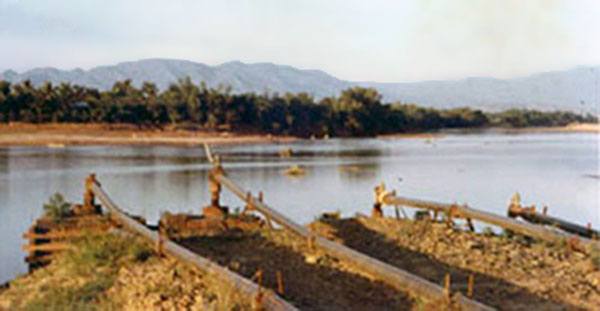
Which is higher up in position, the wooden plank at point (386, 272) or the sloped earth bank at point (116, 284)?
the wooden plank at point (386, 272)

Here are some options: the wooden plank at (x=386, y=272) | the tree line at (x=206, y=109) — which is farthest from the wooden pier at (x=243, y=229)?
the tree line at (x=206, y=109)

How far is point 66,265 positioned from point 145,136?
2375 inches

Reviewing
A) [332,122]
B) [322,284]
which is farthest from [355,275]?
[332,122]

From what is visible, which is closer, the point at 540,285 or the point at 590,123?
the point at 540,285

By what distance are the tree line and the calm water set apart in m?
17.8

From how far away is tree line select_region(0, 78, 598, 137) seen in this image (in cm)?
7012

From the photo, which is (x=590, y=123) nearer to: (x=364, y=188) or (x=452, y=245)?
(x=364, y=188)

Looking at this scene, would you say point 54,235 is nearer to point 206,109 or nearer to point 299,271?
point 299,271

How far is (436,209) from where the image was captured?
Result: 1308 centimetres

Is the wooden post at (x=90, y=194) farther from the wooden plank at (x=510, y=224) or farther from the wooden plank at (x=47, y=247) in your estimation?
the wooden plank at (x=510, y=224)

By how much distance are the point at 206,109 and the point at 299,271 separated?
72.3 meters

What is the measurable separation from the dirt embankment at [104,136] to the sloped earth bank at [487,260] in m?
52.3

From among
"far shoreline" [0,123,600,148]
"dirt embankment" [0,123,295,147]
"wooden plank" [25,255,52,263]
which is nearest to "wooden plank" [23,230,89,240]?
"wooden plank" [25,255,52,263]

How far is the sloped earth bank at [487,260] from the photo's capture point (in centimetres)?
842
